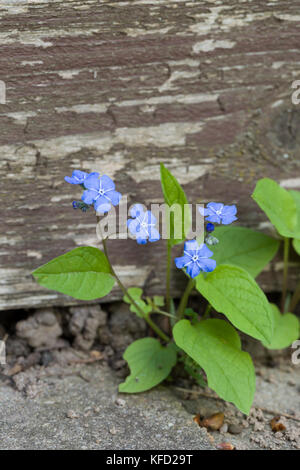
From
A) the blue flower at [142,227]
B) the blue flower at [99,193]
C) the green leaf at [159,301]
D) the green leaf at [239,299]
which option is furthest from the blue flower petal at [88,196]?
the green leaf at [159,301]

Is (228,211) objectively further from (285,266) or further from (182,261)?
(285,266)

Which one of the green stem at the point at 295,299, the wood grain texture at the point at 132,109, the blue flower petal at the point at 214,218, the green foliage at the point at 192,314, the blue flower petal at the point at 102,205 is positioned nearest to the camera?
the blue flower petal at the point at 102,205

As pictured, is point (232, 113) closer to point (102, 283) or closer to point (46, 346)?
point (102, 283)

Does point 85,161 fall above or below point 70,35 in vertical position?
below

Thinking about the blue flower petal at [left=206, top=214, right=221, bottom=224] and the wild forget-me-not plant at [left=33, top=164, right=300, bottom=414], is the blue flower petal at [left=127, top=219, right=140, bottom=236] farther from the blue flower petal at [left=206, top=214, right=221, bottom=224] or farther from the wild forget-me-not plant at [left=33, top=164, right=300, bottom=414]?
the blue flower petal at [left=206, top=214, right=221, bottom=224]

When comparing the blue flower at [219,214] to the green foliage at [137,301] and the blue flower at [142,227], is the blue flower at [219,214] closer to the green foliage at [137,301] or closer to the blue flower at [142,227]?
the blue flower at [142,227]

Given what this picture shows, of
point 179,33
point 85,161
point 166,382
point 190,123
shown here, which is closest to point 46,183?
point 85,161
